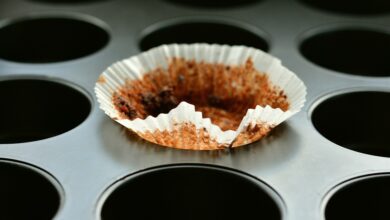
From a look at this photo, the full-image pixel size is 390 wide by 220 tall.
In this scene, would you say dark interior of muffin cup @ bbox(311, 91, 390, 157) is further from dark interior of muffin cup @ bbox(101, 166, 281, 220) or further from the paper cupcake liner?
dark interior of muffin cup @ bbox(101, 166, 281, 220)

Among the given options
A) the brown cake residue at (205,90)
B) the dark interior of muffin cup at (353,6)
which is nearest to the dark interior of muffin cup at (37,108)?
the brown cake residue at (205,90)

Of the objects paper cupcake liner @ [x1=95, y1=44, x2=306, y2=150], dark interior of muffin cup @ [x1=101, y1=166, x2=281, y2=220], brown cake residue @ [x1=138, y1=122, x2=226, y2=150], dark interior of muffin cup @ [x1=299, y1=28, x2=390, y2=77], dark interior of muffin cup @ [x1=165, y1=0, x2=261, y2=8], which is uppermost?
dark interior of muffin cup @ [x1=165, y1=0, x2=261, y2=8]

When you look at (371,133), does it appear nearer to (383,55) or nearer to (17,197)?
(383,55)

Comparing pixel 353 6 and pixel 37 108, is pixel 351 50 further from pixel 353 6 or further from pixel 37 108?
pixel 37 108

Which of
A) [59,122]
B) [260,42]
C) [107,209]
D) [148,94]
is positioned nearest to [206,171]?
[107,209]

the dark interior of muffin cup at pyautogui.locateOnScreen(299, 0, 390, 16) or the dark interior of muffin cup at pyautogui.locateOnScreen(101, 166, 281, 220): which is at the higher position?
the dark interior of muffin cup at pyautogui.locateOnScreen(299, 0, 390, 16)

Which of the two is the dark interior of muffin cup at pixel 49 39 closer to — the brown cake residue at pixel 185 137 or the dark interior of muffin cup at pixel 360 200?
the brown cake residue at pixel 185 137

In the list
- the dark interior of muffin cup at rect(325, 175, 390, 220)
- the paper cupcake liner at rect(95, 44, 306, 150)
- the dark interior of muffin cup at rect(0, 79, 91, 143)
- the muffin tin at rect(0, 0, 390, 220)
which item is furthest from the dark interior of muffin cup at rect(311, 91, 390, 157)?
the dark interior of muffin cup at rect(0, 79, 91, 143)
